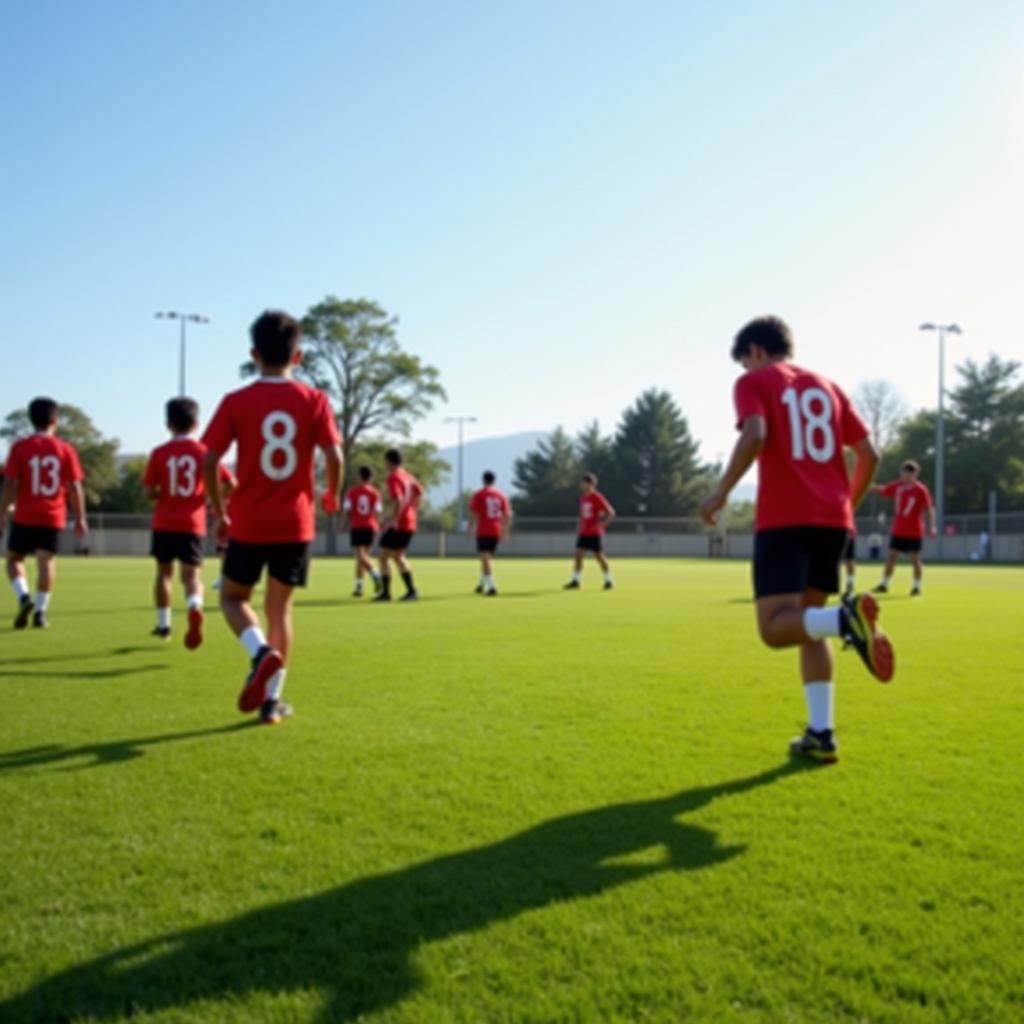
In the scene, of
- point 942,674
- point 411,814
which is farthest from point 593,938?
point 942,674

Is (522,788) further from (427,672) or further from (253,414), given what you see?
(427,672)

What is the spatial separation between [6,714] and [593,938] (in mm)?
4188

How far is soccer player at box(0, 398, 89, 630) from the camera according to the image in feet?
32.6

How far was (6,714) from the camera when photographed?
17.3 ft

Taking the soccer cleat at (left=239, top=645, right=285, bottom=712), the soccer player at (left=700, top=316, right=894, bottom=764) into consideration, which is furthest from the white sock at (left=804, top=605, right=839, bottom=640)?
the soccer cleat at (left=239, top=645, right=285, bottom=712)

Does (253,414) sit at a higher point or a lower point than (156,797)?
higher

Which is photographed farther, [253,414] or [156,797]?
[253,414]

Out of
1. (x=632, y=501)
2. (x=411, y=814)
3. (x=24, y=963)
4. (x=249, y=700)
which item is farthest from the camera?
(x=632, y=501)

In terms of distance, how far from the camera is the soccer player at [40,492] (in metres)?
9.93

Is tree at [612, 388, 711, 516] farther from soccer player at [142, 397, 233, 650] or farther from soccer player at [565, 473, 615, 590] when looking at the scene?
soccer player at [142, 397, 233, 650]

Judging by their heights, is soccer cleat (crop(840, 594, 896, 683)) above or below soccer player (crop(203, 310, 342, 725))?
below

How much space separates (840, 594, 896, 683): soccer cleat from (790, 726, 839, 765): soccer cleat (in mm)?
415

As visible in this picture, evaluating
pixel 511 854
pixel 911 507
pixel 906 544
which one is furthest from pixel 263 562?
pixel 906 544

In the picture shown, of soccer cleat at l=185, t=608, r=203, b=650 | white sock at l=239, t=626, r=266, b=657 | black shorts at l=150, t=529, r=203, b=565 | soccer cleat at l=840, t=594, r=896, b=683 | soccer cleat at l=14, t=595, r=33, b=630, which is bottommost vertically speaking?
soccer cleat at l=14, t=595, r=33, b=630
